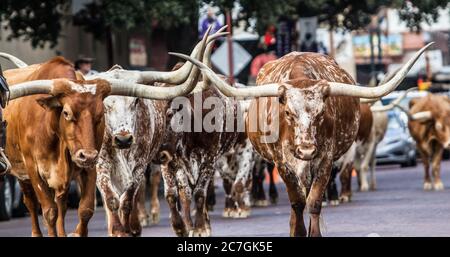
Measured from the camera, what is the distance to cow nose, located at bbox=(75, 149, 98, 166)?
1387cm

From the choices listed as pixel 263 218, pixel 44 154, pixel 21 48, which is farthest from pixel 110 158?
pixel 21 48

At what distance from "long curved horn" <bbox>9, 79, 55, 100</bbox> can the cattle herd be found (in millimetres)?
13

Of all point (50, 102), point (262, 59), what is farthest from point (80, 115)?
point (262, 59)

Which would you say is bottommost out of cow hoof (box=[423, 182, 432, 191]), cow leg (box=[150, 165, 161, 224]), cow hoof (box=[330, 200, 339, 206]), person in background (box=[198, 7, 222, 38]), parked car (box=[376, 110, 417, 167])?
parked car (box=[376, 110, 417, 167])

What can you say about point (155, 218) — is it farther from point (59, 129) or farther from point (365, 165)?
point (365, 165)

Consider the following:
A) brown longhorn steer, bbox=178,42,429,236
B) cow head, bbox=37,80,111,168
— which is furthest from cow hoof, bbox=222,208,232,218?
cow head, bbox=37,80,111,168

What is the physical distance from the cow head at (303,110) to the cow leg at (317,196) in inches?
18.6

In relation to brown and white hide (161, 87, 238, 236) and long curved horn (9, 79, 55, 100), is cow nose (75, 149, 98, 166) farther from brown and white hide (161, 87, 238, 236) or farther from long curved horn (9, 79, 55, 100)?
brown and white hide (161, 87, 238, 236)

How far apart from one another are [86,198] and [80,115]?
114 cm

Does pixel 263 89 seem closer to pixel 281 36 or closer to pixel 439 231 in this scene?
pixel 439 231

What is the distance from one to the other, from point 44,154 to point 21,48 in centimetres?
2160

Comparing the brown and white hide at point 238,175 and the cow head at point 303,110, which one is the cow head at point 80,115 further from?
the brown and white hide at point 238,175

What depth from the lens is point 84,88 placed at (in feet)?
46.6

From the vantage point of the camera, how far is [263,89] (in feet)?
50.4
